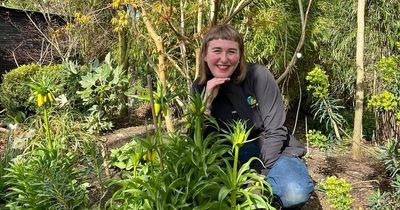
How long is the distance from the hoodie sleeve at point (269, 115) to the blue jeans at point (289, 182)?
0.21ft

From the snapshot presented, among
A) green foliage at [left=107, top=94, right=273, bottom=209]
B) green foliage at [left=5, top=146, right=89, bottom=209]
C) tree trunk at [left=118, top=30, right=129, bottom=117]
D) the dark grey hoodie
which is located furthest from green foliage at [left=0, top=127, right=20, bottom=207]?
tree trunk at [left=118, top=30, right=129, bottom=117]

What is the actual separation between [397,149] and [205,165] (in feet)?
4.76

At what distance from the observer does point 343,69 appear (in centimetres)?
534

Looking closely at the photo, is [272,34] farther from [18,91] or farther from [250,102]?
[18,91]

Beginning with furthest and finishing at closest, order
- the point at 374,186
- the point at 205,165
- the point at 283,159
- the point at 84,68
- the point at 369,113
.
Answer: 1. the point at 84,68
2. the point at 369,113
3. the point at 374,186
4. the point at 283,159
5. the point at 205,165

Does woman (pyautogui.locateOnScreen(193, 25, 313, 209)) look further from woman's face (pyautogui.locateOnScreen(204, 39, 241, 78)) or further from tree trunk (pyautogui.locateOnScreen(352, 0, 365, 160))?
tree trunk (pyautogui.locateOnScreen(352, 0, 365, 160))

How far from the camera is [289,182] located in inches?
85.7

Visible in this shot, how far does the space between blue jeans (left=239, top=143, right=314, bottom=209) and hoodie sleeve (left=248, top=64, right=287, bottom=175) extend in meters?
0.06

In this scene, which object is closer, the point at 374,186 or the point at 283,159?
the point at 283,159

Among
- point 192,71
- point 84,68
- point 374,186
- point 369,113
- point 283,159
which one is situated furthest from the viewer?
point 84,68

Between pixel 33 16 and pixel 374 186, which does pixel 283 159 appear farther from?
pixel 33 16

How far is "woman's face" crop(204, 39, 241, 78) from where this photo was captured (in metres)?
2.39

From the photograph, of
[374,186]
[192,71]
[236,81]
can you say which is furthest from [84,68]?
[374,186]

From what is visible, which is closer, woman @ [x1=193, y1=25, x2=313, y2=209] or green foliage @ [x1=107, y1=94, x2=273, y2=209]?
green foliage @ [x1=107, y1=94, x2=273, y2=209]
